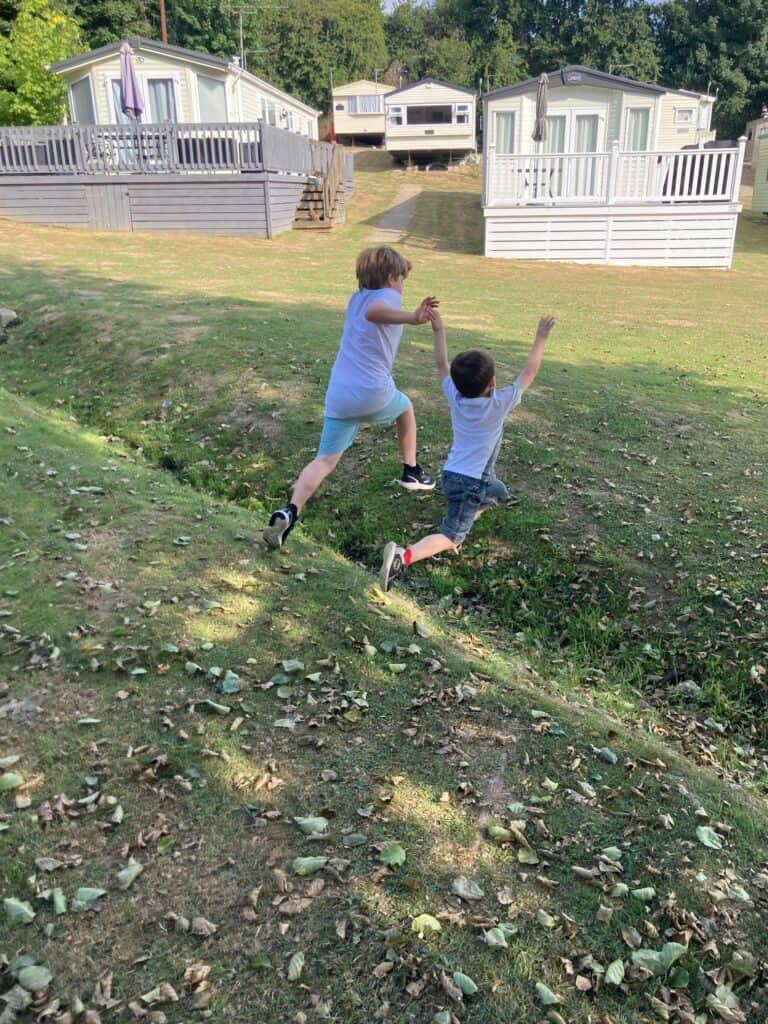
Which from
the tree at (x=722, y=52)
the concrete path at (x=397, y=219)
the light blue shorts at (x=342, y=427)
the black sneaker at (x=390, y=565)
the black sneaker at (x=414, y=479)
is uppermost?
the tree at (x=722, y=52)

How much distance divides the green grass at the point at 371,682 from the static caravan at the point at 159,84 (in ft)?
67.8

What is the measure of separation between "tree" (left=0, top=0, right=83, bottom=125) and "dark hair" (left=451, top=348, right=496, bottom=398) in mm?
25825

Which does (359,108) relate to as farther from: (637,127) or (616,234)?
(616,234)

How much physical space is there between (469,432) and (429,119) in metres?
43.6

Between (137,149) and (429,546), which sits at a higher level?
(137,149)

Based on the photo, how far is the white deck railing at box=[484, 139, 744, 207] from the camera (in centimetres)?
1891

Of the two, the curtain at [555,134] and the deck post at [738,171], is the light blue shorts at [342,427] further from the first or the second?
the curtain at [555,134]

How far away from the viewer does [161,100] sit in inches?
1033

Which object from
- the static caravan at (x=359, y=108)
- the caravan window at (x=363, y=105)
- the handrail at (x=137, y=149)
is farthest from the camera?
the caravan window at (x=363, y=105)

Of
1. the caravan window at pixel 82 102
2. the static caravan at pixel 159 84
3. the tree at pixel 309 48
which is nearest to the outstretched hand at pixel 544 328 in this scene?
the static caravan at pixel 159 84

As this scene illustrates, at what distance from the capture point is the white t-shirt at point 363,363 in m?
4.46

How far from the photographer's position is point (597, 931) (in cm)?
257

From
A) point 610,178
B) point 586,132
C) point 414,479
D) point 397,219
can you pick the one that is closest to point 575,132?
point 586,132

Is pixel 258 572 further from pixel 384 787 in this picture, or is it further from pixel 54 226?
pixel 54 226
